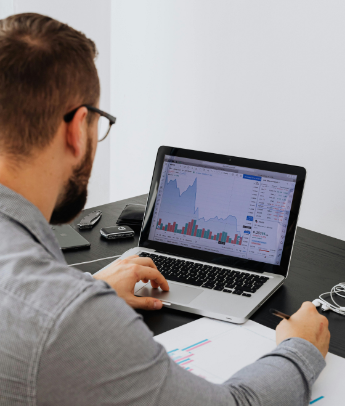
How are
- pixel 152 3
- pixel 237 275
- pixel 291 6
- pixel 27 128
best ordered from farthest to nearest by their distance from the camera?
pixel 152 3, pixel 291 6, pixel 237 275, pixel 27 128

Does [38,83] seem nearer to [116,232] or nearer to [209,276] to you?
[209,276]

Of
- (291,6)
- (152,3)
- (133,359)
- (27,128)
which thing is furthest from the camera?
(152,3)

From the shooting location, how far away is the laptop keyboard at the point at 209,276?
39.6 inches

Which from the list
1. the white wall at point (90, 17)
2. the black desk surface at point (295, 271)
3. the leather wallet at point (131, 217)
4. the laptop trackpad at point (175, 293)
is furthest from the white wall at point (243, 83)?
the laptop trackpad at point (175, 293)

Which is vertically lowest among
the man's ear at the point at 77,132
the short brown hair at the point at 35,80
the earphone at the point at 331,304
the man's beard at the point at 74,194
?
the earphone at the point at 331,304

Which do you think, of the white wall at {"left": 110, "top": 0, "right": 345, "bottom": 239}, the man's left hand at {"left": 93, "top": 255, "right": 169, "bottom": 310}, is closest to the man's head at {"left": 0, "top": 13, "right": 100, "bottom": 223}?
the man's left hand at {"left": 93, "top": 255, "right": 169, "bottom": 310}

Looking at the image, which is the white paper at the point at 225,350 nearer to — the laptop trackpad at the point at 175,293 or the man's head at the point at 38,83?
the laptop trackpad at the point at 175,293

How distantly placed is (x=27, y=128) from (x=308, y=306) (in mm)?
582

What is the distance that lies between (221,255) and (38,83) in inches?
26.2

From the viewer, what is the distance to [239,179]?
1.16 metres

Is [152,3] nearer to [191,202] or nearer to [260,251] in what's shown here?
[191,202]

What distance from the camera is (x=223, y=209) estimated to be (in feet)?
3.78

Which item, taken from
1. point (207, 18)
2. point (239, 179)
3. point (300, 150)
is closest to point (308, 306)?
point (239, 179)

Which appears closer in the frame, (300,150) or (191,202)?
(191,202)
